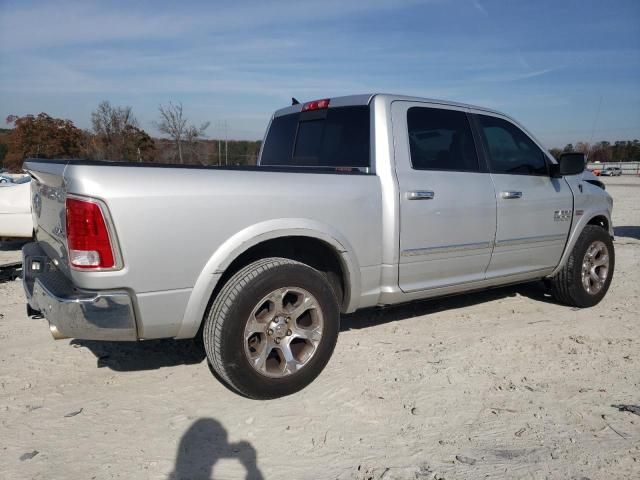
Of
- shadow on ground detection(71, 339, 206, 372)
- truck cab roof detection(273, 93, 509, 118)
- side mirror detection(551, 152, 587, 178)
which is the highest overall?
truck cab roof detection(273, 93, 509, 118)

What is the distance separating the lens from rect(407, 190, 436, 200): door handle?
347 cm

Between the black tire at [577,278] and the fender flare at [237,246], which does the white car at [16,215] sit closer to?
the fender flare at [237,246]

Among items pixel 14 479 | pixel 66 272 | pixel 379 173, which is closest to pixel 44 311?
pixel 66 272

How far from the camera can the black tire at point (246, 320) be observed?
2.80 metres

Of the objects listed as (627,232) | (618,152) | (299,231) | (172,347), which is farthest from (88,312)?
(618,152)

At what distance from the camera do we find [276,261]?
3.00m

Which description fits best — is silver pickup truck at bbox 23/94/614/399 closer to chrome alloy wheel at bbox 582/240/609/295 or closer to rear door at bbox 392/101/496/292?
rear door at bbox 392/101/496/292

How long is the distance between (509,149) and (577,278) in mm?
1476

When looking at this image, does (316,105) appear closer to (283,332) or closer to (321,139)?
(321,139)

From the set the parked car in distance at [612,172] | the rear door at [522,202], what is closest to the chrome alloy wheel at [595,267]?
the rear door at [522,202]

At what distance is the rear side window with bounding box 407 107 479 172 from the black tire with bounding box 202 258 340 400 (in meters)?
1.23

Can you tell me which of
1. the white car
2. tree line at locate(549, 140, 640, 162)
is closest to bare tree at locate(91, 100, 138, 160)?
the white car

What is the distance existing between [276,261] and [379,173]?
3.19 feet

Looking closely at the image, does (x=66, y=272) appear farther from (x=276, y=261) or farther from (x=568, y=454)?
(x=568, y=454)
